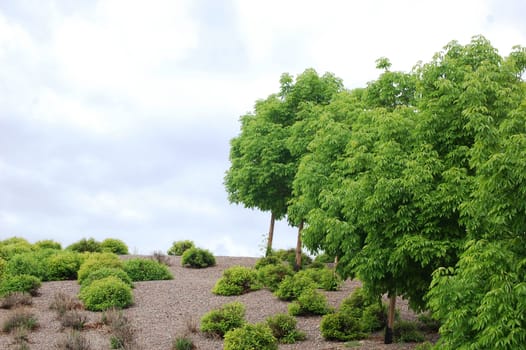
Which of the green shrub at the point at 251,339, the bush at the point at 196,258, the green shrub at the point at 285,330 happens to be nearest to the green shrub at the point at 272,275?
the green shrub at the point at 285,330

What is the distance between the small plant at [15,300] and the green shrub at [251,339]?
9719 mm

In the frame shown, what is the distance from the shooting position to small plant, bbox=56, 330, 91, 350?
15156mm

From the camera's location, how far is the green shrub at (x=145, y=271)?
24.8m

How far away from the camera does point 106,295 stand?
65.6 ft

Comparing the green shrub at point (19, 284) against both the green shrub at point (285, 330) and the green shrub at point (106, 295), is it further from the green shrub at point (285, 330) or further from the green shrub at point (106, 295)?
the green shrub at point (285, 330)

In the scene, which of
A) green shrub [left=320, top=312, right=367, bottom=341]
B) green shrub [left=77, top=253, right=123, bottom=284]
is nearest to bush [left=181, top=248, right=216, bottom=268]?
green shrub [left=77, top=253, right=123, bottom=284]

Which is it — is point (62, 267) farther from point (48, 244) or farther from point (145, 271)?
point (48, 244)

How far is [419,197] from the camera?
1291cm

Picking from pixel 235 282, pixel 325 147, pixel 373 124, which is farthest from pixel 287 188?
pixel 373 124

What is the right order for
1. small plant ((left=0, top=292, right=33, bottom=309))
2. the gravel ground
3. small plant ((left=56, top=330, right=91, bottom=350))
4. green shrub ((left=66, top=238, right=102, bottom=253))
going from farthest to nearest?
green shrub ((left=66, top=238, right=102, bottom=253)) < small plant ((left=0, top=292, right=33, bottom=309)) < the gravel ground < small plant ((left=56, top=330, right=91, bottom=350))

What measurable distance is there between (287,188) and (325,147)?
10.5 meters

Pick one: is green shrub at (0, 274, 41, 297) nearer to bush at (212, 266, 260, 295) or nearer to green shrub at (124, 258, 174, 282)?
green shrub at (124, 258, 174, 282)

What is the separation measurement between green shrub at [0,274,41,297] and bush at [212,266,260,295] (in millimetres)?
6991

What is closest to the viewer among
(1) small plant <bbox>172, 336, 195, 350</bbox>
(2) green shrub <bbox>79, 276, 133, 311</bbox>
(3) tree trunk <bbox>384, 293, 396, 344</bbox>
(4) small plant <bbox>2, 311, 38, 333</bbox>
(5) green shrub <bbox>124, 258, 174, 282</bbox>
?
(1) small plant <bbox>172, 336, 195, 350</bbox>
